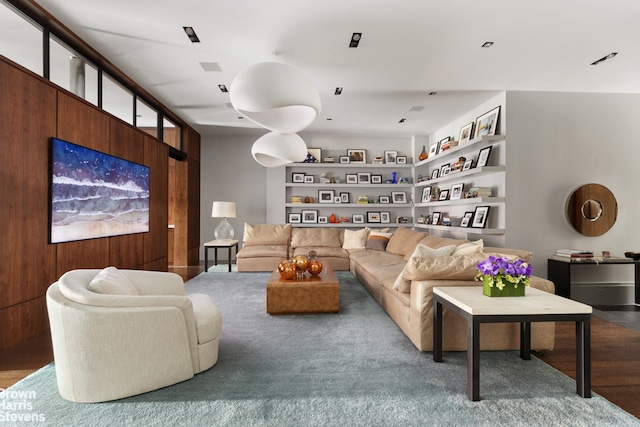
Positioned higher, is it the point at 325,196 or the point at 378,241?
the point at 325,196

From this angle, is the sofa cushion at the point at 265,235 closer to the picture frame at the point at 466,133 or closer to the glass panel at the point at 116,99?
the glass panel at the point at 116,99

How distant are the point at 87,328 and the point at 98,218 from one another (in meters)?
2.49

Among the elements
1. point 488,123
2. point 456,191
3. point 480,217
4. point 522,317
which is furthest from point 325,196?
point 522,317

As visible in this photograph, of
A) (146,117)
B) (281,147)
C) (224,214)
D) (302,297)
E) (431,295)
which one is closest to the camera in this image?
(431,295)

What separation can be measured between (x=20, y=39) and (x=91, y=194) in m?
1.53

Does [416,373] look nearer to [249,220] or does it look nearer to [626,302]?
[626,302]

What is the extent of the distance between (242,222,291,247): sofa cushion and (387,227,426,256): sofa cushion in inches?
81.6

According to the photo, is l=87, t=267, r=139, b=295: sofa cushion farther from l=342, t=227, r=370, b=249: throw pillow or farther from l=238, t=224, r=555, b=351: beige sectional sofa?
l=342, t=227, r=370, b=249: throw pillow

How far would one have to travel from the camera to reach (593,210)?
5.05 metres

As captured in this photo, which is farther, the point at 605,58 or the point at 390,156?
the point at 390,156

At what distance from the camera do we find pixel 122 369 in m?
2.09

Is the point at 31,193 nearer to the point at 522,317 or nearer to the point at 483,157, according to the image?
the point at 522,317

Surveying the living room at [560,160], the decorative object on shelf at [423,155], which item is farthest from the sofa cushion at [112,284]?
the decorative object on shelf at [423,155]

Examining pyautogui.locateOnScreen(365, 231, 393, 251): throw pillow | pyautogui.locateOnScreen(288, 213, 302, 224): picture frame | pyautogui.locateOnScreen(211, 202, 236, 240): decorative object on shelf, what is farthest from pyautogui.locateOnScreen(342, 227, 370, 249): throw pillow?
pyautogui.locateOnScreen(211, 202, 236, 240): decorative object on shelf
